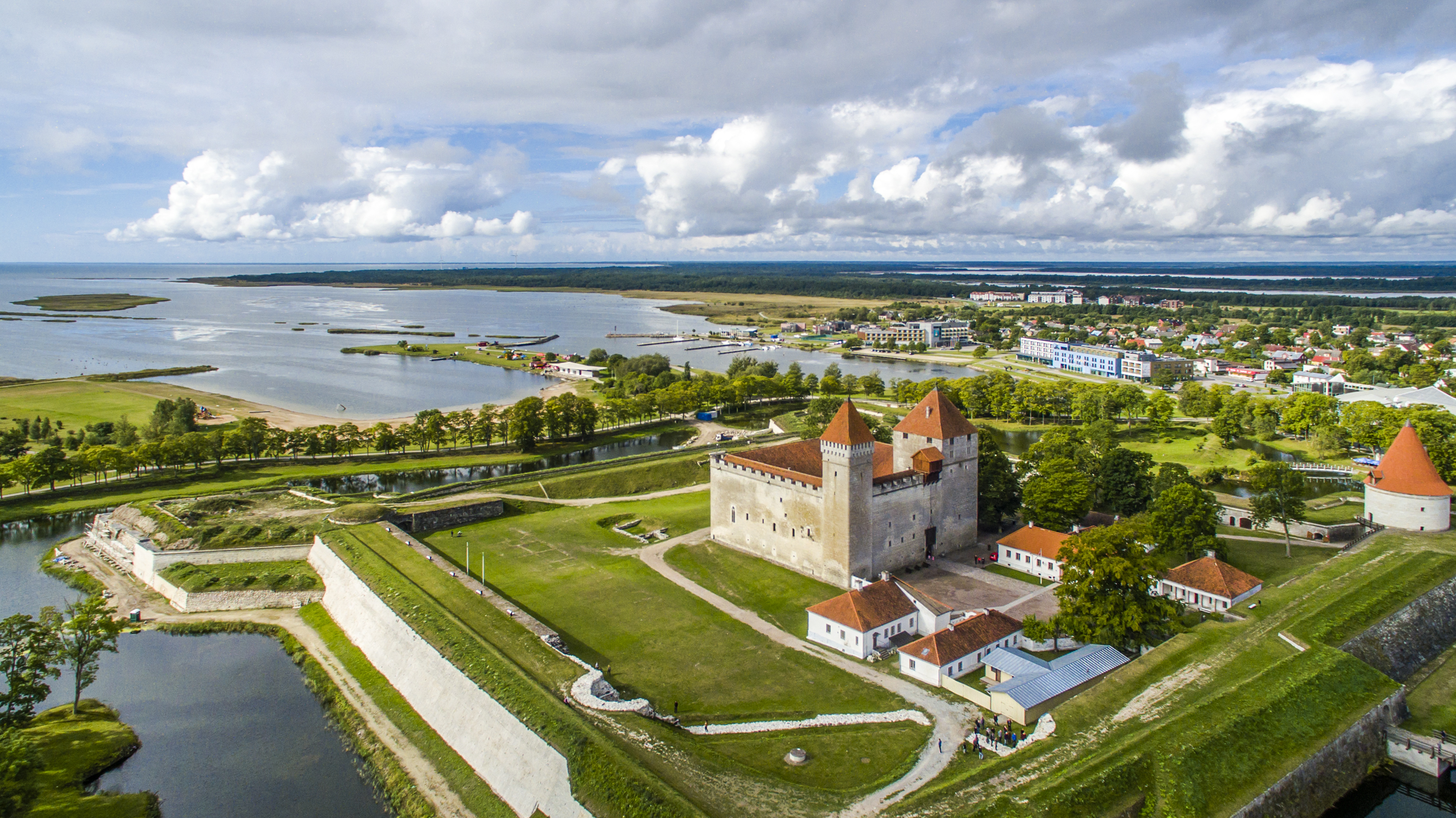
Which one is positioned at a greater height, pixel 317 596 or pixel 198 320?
pixel 198 320

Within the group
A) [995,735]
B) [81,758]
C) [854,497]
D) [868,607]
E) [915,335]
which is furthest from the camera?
[915,335]

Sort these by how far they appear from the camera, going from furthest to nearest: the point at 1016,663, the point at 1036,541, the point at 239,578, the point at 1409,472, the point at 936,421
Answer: the point at 1409,472 → the point at 936,421 → the point at 239,578 → the point at 1036,541 → the point at 1016,663

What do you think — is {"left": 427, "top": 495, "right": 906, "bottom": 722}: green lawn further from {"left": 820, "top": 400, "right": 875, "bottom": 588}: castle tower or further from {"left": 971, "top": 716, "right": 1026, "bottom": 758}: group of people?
{"left": 820, "top": 400, "right": 875, "bottom": 588}: castle tower

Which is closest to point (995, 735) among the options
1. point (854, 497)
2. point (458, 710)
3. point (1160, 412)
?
point (854, 497)

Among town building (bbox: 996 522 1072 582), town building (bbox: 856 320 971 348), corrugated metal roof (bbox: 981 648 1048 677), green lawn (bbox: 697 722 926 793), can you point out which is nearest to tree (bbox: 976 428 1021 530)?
town building (bbox: 996 522 1072 582)

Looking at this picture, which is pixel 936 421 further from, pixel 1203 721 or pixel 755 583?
pixel 1203 721

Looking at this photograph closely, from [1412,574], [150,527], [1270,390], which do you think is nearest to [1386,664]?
[1412,574]

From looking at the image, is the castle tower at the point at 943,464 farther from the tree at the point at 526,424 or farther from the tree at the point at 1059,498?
the tree at the point at 526,424

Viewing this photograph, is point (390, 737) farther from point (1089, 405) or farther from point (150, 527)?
point (1089, 405)
